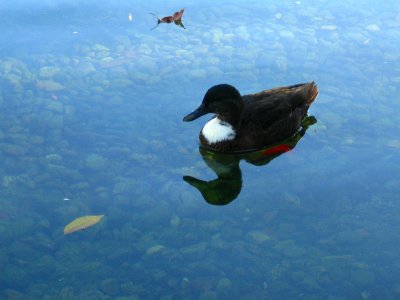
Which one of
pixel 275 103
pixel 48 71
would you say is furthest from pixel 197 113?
pixel 48 71

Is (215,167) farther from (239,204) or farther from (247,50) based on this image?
(247,50)

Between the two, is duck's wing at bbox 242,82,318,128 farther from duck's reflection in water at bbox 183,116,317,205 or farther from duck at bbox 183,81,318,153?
duck's reflection in water at bbox 183,116,317,205

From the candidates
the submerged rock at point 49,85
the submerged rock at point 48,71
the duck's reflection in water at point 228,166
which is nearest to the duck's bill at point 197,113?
the duck's reflection in water at point 228,166

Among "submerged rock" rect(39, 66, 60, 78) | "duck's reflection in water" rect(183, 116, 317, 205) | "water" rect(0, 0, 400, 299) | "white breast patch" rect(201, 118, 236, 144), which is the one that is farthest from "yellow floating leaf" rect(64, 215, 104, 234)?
"submerged rock" rect(39, 66, 60, 78)

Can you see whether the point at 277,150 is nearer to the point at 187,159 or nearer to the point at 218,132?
the point at 218,132

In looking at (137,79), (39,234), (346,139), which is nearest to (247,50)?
(137,79)

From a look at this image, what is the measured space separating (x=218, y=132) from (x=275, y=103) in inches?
24.2

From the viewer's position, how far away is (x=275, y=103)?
21.4 ft

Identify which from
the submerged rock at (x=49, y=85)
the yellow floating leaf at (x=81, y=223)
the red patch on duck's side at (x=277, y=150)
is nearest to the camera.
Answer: the yellow floating leaf at (x=81, y=223)

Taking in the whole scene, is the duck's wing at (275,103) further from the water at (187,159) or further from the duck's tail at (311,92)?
the water at (187,159)

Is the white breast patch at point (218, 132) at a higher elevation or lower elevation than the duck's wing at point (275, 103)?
lower

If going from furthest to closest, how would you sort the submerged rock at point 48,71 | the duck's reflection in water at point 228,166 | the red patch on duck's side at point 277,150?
1. the submerged rock at point 48,71
2. the red patch on duck's side at point 277,150
3. the duck's reflection in water at point 228,166

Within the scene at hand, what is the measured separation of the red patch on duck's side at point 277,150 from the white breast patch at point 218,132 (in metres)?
0.34

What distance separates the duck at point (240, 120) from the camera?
6.32 metres
